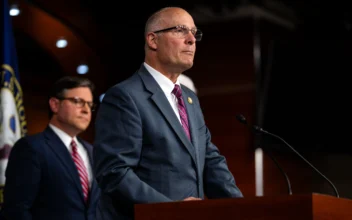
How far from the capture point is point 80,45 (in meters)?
5.20

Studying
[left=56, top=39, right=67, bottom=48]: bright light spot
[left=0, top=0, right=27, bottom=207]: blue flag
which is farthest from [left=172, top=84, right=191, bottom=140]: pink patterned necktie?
[left=56, top=39, right=67, bottom=48]: bright light spot

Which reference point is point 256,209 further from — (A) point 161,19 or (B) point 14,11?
(B) point 14,11

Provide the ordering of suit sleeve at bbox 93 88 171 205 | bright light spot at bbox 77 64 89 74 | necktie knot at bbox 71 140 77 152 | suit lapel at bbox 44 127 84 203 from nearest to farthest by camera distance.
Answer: suit sleeve at bbox 93 88 171 205 < suit lapel at bbox 44 127 84 203 < necktie knot at bbox 71 140 77 152 < bright light spot at bbox 77 64 89 74

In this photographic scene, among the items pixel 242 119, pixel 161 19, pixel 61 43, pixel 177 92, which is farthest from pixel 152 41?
pixel 61 43

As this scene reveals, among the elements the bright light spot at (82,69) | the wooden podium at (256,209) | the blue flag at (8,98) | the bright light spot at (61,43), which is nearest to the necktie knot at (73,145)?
the blue flag at (8,98)

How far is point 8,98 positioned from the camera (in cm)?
397

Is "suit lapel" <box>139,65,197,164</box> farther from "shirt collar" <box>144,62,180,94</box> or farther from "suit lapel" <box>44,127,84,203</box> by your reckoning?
"suit lapel" <box>44,127,84,203</box>

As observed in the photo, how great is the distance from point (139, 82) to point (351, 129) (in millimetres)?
3880

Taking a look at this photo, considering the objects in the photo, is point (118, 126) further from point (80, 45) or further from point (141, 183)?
point (80, 45)

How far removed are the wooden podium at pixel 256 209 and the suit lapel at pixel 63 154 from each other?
5.02ft

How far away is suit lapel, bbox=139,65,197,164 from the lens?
2.38 m

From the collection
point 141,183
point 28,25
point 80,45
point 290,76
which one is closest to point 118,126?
point 141,183

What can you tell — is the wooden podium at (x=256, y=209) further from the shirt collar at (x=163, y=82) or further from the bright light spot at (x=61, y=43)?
the bright light spot at (x=61, y=43)

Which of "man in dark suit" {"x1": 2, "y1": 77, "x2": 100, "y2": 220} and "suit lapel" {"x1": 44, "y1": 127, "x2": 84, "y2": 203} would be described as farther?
"suit lapel" {"x1": 44, "y1": 127, "x2": 84, "y2": 203}
